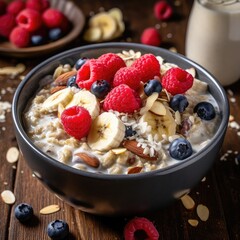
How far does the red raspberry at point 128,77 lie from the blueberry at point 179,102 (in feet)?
0.27

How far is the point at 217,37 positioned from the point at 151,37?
0.80 feet

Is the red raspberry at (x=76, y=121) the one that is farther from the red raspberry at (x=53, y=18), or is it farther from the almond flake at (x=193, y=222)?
the red raspberry at (x=53, y=18)

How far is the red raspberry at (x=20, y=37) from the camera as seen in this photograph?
1554 mm

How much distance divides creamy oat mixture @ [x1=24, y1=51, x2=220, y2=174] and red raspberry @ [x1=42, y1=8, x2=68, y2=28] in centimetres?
52

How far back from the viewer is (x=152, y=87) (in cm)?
106

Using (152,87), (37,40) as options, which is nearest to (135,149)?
(152,87)

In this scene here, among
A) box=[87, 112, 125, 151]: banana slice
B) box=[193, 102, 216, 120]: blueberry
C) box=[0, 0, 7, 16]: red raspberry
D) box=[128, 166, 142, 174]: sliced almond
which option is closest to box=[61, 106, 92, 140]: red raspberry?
box=[87, 112, 125, 151]: banana slice

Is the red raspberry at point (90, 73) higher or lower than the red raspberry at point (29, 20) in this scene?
higher

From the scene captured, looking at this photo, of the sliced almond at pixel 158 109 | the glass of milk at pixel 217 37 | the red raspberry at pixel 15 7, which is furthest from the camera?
the red raspberry at pixel 15 7

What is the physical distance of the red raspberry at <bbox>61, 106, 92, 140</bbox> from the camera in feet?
3.27

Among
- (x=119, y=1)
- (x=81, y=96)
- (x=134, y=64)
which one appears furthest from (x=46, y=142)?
(x=119, y=1)

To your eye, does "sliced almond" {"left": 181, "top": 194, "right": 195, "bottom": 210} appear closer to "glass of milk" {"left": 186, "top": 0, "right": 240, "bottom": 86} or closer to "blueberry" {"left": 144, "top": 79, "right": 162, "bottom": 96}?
"blueberry" {"left": 144, "top": 79, "right": 162, "bottom": 96}

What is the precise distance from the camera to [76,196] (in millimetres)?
1003

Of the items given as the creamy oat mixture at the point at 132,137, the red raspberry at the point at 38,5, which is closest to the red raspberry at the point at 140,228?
the creamy oat mixture at the point at 132,137
